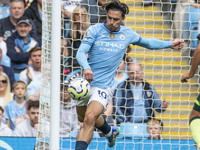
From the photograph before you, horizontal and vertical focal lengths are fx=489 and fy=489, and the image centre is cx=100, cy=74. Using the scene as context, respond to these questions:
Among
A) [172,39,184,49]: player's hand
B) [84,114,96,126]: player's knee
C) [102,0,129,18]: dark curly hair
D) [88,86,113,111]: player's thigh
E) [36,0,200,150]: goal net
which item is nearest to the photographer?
[84,114,96,126]: player's knee

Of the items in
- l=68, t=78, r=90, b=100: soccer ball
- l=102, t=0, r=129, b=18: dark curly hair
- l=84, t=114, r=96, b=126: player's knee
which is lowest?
l=84, t=114, r=96, b=126: player's knee

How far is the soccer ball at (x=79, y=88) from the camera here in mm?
5621

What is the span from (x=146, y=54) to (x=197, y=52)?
3509 mm

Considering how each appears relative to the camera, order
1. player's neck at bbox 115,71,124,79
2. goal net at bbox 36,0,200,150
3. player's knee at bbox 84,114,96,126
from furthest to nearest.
Result: player's neck at bbox 115,71,124,79 < goal net at bbox 36,0,200,150 < player's knee at bbox 84,114,96,126

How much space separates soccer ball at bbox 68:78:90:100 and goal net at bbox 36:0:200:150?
1.48 meters

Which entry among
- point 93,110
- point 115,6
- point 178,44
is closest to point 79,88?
point 93,110

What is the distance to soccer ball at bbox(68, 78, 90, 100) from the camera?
5.62 m

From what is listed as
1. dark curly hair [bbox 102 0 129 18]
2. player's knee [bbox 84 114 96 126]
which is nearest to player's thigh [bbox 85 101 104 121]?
player's knee [bbox 84 114 96 126]

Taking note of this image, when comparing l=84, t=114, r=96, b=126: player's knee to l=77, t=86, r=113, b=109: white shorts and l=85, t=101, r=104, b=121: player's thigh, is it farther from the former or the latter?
l=77, t=86, r=113, b=109: white shorts

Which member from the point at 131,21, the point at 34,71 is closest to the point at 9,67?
the point at 34,71

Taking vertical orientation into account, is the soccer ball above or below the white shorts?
above

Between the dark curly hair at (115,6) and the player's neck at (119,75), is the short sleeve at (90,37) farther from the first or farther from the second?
the player's neck at (119,75)

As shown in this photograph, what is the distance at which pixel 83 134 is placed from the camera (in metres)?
5.56

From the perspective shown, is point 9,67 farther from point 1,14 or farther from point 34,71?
point 1,14
